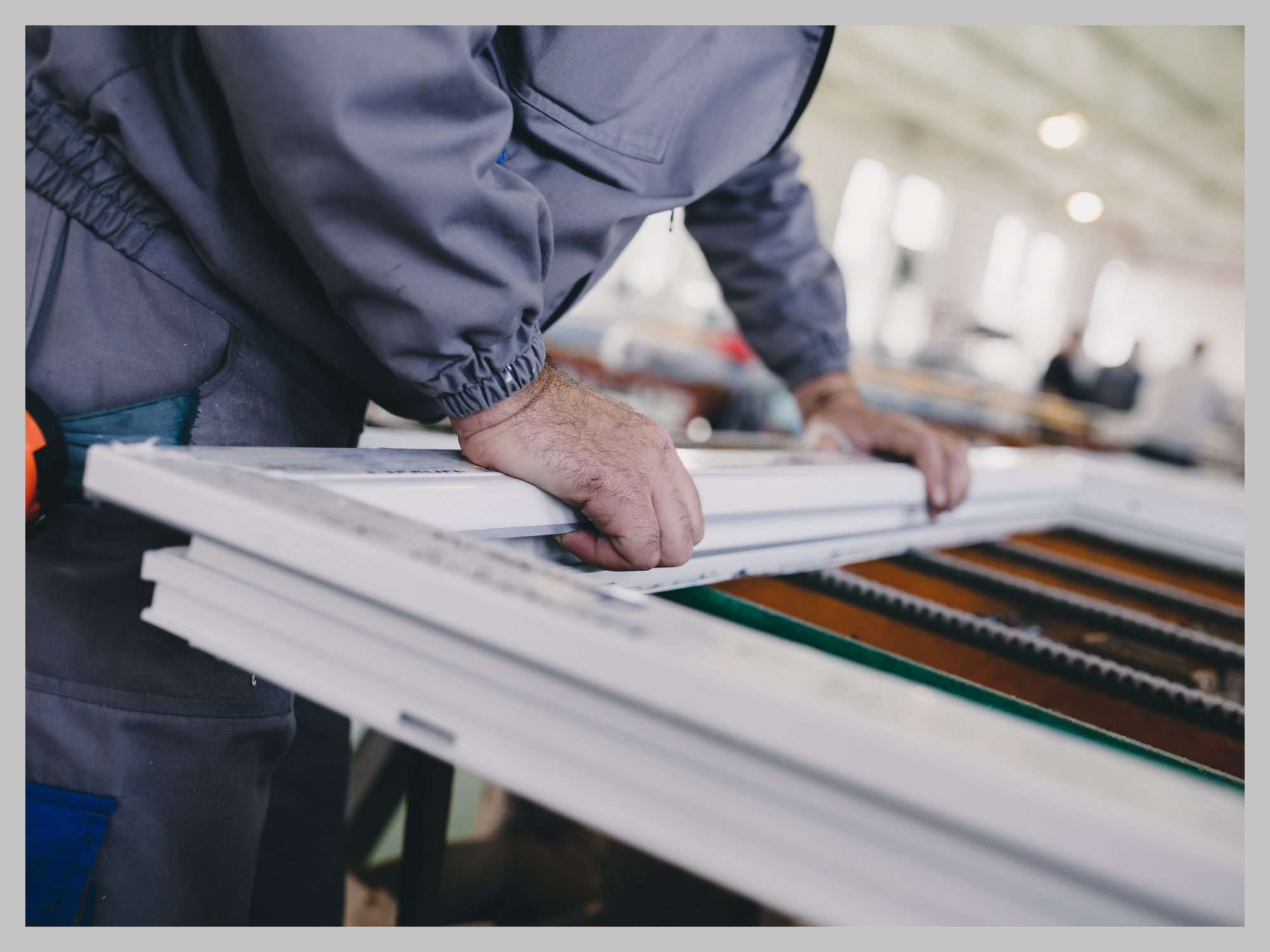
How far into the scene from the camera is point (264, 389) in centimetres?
75

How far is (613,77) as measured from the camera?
2.50ft

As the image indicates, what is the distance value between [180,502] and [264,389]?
0.29 metres

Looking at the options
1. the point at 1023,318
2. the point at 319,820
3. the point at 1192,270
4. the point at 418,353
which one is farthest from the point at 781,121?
the point at 1192,270

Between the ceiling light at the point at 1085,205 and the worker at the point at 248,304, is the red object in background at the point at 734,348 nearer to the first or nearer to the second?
the ceiling light at the point at 1085,205

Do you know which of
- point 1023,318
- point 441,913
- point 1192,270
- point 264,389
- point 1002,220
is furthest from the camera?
point 1192,270

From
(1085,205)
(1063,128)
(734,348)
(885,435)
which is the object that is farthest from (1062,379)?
(885,435)

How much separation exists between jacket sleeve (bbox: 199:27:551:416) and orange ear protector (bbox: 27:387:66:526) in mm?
220

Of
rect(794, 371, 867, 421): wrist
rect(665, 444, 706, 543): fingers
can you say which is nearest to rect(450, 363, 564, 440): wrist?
rect(665, 444, 706, 543): fingers

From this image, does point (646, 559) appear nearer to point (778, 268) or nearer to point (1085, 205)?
point (778, 268)

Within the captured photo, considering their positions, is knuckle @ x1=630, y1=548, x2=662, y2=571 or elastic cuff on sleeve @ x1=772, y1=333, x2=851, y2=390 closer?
knuckle @ x1=630, y1=548, x2=662, y2=571

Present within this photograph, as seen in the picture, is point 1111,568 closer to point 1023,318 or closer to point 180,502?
point 180,502

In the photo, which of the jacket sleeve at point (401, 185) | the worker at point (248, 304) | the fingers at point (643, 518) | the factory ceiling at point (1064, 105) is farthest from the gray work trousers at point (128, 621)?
the factory ceiling at point (1064, 105)

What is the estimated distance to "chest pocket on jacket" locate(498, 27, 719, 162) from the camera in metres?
0.72

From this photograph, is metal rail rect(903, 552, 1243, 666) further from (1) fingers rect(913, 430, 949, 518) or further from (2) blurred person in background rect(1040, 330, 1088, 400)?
(2) blurred person in background rect(1040, 330, 1088, 400)
